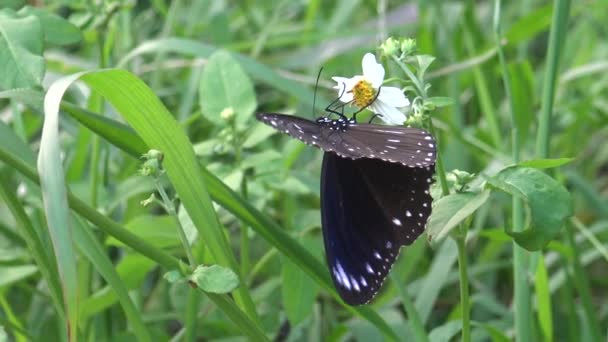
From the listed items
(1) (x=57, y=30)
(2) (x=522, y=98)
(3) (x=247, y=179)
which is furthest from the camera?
(2) (x=522, y=98)

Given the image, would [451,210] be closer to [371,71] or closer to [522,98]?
[371,71]

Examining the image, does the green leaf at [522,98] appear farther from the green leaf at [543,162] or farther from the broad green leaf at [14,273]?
the broad green leaf at [14,273]

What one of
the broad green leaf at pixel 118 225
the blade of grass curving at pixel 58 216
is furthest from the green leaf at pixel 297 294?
the blade of grass curving at pixel 58 216

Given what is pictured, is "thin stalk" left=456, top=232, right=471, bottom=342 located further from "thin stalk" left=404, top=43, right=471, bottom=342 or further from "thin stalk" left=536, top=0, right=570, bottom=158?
"thin stalk" left=536, top=0, right=570, bottom=158

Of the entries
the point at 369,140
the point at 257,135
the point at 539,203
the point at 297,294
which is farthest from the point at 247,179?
the point at 539,203

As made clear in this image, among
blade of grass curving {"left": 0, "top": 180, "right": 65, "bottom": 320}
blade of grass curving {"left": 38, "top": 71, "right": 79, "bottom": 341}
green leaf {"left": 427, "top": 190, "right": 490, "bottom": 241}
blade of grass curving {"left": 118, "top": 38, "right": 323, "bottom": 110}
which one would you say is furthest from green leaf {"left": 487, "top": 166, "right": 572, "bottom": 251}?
blade of grass curving {"left": 118, "top": 38, "right": 323, "bottom": 110}

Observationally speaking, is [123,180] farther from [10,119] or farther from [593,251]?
[593,251]

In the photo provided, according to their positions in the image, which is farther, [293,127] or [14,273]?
[14,273]

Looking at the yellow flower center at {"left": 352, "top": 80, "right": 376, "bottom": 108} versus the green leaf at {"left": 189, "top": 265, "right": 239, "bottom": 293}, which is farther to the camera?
the yellow flower center at {"left": 352, "top": 80, "right": 376, "bottom": 108}

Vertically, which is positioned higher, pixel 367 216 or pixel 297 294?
pixel 367 216
